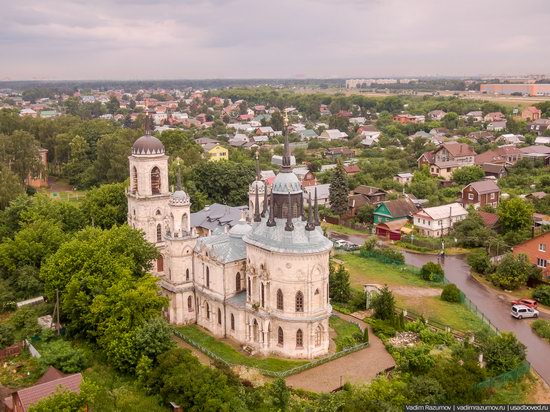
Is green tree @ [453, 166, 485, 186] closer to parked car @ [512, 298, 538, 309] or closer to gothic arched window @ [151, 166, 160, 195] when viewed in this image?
parked car @ [512, 298, 538, 309]

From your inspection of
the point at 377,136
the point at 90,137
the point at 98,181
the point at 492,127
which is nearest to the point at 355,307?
the point at 98,181

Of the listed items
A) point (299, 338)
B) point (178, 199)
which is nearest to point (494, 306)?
point (299, 338)

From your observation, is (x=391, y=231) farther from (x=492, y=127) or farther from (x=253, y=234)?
(x=492, y=127)

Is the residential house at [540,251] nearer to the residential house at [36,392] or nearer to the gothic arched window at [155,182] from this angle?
the gothic arched window at [155,182]

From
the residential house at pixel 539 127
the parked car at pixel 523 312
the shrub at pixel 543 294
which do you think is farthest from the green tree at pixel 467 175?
the residential house at pixel 539 127

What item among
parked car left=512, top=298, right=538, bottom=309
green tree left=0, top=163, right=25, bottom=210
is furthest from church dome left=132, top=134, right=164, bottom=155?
parked car left=512, top=298, right=538, bottom=309

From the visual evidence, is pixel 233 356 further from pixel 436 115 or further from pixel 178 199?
pixel 436 115
